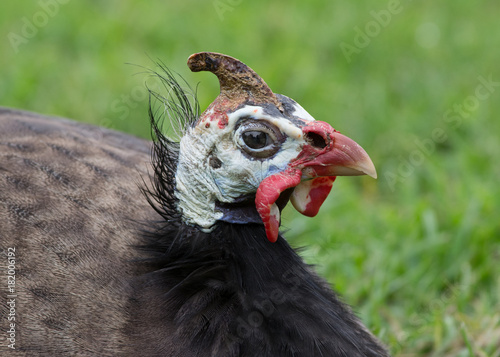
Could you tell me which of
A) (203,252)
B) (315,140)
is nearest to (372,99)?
(315,140)

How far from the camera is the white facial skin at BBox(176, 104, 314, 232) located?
2.47 meters

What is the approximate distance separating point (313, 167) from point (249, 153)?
0.77 ft

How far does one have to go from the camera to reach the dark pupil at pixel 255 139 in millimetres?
2455

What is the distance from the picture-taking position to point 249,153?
2482 mm

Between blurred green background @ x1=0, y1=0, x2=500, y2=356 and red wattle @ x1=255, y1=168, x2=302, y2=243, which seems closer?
red wattle @ x1=255, y1=168, x2=302, y2=243

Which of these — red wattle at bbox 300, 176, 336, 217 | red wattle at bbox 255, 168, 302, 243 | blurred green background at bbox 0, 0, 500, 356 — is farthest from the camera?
blurred green background at bbox 0, 0, 500, 356

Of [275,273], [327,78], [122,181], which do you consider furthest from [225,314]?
[327,78]

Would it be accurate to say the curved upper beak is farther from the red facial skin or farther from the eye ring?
the eye ring

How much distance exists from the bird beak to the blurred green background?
0.81 m

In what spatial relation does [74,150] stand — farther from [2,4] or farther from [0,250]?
[2,4]

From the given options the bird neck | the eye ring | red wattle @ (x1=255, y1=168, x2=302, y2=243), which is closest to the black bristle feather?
the bird neck

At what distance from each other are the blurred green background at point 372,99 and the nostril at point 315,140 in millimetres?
862

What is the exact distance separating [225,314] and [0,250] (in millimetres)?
823

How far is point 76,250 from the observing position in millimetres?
2564
